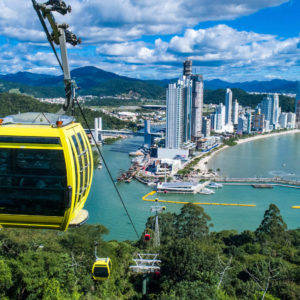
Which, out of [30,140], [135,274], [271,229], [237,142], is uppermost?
[30,140]

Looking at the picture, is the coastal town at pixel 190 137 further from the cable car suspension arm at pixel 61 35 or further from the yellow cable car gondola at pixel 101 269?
the cable car suspension arm at pixel 61 35

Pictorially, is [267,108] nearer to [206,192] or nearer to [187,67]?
[187,67]

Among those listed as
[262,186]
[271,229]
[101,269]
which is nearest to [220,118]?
[262,186]

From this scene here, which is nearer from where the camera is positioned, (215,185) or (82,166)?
(82,166)

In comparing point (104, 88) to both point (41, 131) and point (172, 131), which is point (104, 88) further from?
point (41, 131)

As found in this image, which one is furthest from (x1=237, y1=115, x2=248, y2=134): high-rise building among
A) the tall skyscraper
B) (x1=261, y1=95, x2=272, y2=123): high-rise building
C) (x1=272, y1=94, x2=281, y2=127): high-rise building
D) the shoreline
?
the tall skyscraper

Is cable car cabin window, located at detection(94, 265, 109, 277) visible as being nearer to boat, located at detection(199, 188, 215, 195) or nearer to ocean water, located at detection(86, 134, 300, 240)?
ocean water, located at detection(86, 134, 300, 240)

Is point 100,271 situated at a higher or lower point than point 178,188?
higher
